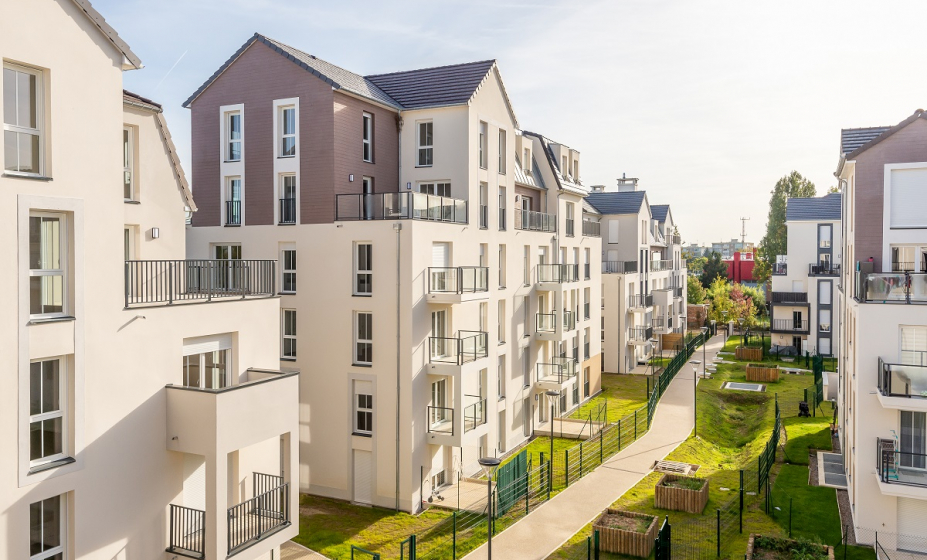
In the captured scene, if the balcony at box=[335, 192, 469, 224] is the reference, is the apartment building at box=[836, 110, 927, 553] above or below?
below

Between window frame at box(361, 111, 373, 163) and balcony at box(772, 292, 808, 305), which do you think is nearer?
window frame at box(361, 111, 373, 163)

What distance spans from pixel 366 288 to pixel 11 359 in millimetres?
11360

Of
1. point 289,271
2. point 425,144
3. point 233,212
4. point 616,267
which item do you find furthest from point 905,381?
point 616,267

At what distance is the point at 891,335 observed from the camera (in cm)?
1789

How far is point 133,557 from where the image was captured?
12328 mm

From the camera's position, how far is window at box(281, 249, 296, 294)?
22328mm

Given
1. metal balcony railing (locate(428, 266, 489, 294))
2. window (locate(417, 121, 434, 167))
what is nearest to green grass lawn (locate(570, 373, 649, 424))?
metal balcony railing (locate(428, 266, 489, 294))

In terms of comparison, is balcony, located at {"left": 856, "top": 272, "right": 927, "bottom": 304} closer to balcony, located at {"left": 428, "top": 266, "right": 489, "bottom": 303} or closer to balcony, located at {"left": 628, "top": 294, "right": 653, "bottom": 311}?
balcony, located at {"left": 428, "top": 266, "right": 489, "bottom": 303}

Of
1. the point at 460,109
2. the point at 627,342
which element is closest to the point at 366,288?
the point at 460,109

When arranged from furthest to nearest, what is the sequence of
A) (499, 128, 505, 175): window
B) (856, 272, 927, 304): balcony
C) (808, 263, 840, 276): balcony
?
1. (808, 263, 840, 276): balcony
2. (499, 128, 505, 175): window
3. (856, 272, 927, 304): balcony

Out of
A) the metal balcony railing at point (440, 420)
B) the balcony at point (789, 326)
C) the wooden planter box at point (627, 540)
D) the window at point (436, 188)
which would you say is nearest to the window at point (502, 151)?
the window at point (436, 188)

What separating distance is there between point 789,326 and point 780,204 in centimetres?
2635

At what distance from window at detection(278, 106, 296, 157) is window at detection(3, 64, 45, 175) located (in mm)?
11079

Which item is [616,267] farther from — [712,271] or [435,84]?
[712,271]
